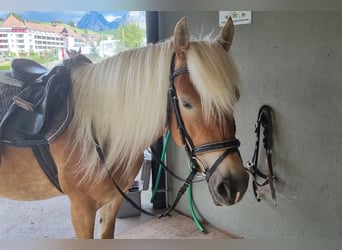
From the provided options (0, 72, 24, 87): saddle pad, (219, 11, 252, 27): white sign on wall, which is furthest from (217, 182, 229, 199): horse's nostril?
(0, 72, 24, 87): saddle pad

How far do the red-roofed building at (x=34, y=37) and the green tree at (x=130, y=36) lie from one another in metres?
0.12

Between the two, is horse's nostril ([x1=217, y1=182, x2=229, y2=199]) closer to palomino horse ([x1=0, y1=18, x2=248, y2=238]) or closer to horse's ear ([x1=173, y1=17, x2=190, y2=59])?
palomino horse ([x1=0, y1=18, x2=248, y2=238])

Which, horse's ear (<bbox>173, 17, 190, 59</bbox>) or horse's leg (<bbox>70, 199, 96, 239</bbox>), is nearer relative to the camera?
horse's ear (<bbox>173, 17, 190, 59</bbox>)

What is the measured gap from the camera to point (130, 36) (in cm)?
95

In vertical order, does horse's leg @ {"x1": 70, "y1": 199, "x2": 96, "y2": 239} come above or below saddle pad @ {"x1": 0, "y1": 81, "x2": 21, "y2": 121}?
below

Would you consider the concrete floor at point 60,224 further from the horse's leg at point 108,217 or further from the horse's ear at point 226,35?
the horse's ear at point 226,35

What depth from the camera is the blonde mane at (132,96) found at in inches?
35.0

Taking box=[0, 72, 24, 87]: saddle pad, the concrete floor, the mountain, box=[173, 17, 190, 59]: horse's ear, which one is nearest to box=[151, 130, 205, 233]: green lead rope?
the concrete floor

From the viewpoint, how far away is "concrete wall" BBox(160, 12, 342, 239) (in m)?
0.92

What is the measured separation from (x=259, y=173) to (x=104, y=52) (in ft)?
2.18

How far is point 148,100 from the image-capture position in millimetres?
936

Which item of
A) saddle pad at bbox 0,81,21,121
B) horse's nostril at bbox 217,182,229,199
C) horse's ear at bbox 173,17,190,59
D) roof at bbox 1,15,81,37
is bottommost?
horse's nostril at bbox 217,182,229,199
